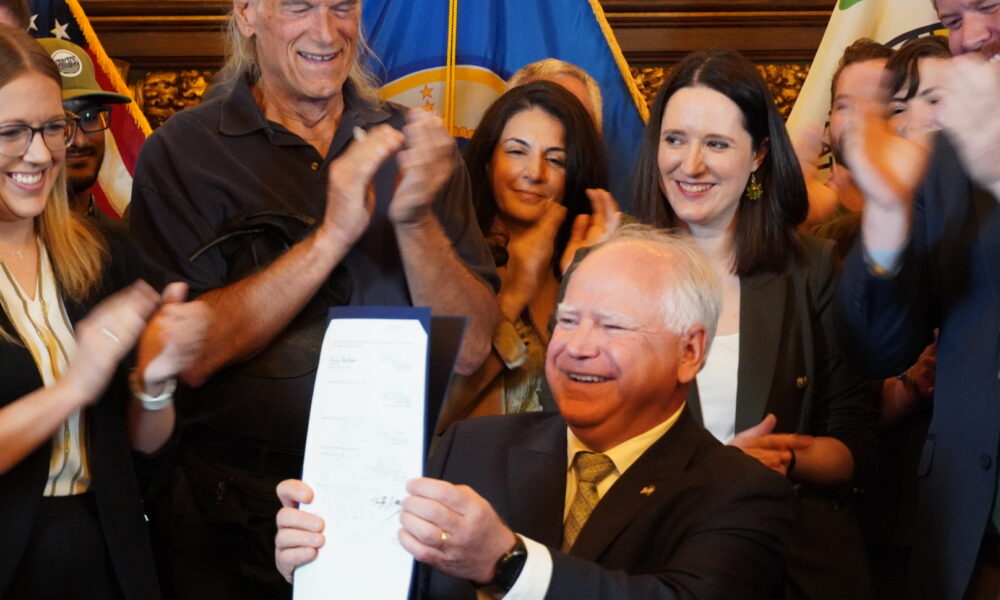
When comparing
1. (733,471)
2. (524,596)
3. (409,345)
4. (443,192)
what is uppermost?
(443,192)

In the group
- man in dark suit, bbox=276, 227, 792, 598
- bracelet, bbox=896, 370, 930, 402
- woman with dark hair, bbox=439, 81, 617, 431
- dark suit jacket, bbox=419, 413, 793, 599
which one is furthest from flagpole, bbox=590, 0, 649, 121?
dark suit jacket, bbox=419, 413, 793, 599

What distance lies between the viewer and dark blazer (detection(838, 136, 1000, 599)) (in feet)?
7.53

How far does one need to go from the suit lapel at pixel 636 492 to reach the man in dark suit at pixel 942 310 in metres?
0.55

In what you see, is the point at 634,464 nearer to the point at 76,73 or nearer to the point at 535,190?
the point at 535,190

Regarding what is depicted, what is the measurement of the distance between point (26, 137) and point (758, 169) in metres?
1.57

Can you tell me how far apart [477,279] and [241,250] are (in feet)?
1.60

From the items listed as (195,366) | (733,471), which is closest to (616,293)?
(733,471)

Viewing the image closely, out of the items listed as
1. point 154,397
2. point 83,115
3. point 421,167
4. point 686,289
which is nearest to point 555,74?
point 421,167

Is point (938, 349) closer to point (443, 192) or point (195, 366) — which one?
point (443, 192)

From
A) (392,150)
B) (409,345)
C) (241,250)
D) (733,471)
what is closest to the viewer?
(409,345)

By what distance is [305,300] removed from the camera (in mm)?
2492

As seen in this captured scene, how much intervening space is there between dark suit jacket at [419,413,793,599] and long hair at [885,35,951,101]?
1438mm

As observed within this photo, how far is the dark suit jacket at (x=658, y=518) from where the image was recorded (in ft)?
6.06

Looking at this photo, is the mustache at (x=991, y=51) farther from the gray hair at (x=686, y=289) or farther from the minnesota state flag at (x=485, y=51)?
the minnesota state flag at (x=485, y=51)
